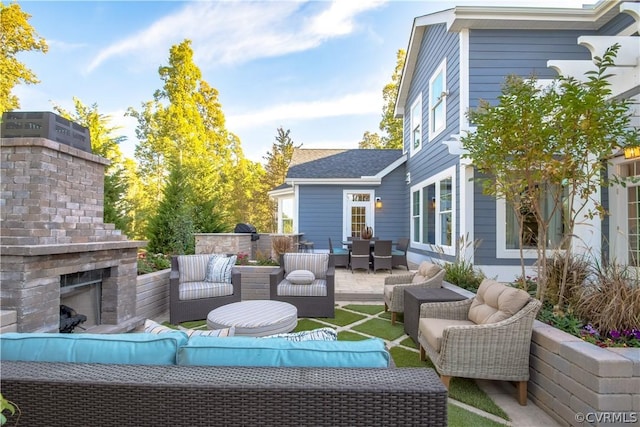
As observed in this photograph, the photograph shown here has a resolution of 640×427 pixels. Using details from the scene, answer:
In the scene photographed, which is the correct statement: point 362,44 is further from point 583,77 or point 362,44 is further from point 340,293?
Answer: point 340,293

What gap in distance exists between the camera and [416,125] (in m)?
9.66

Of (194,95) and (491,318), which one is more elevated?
(194,95)

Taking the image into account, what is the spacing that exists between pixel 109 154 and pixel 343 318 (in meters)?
6.21

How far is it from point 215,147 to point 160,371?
18576 millimetres

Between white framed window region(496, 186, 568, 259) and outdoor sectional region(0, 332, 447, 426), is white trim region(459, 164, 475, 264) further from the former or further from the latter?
outdoor sectional region(0, 332, 447, 426)

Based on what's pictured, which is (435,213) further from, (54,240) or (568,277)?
(54,240)

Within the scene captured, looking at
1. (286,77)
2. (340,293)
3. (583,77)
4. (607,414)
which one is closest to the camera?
(607,414)

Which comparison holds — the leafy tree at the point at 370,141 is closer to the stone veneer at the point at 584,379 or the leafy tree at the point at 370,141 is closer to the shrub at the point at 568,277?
the shrub at the point at 568,277

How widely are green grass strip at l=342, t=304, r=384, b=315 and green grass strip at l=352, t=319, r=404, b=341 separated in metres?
0.51

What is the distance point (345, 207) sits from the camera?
10.9 m

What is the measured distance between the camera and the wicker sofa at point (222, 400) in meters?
1.23

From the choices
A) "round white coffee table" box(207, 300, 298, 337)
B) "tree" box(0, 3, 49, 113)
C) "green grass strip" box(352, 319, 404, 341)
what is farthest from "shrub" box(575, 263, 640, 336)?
"tree" box(0, 3, 49, 113)

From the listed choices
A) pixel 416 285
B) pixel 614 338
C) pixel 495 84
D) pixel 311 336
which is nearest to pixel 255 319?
pixel 311 336

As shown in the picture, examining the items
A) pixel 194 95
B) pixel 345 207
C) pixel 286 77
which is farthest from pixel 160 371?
pixel 194 95
